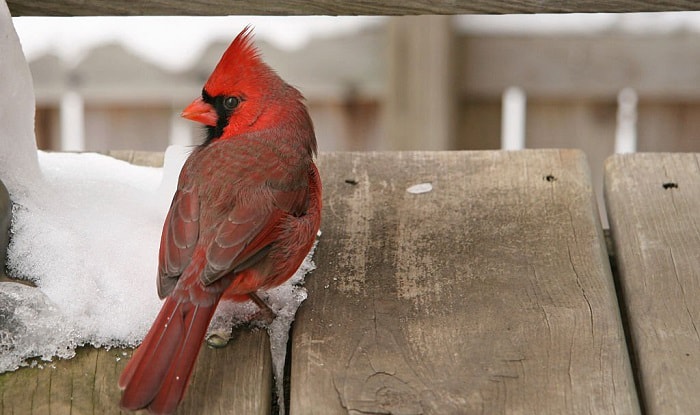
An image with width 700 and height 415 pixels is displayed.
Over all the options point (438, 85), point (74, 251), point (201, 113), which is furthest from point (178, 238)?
point (438, 85)

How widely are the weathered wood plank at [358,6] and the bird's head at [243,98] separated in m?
0.08

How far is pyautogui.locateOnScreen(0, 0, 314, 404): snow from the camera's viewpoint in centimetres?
169

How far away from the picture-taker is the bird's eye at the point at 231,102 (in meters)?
A: 1.96

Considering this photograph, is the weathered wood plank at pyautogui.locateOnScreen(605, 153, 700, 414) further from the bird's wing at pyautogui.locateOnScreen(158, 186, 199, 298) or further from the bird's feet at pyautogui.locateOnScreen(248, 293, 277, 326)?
the bird's wing at pyautogui.locateOnScreen(158, 186, 199, 298)

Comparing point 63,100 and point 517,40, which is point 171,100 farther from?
point 517,40

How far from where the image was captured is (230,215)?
5.63 ft

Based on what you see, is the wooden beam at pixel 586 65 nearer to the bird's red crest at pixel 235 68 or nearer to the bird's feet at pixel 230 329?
the bird's red crest at pixel 235 68

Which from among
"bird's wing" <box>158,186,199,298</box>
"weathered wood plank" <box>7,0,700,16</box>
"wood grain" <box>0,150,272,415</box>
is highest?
"weathered wood plank" <box>7,0,700,16</box>

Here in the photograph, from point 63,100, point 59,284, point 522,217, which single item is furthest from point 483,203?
point 63,100

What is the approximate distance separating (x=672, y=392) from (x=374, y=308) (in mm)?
465

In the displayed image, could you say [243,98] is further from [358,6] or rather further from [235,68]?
[358,6]

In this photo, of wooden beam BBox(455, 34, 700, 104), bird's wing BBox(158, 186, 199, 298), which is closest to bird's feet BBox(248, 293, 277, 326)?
bird's wing BBox(158, 186, 199, 298)

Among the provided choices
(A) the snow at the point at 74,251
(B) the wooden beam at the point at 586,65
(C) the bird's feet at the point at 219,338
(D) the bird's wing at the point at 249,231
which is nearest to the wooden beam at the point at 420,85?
(B) the wooden beam at the point at 586,65

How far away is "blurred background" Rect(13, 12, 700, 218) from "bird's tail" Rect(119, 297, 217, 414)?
228cm
